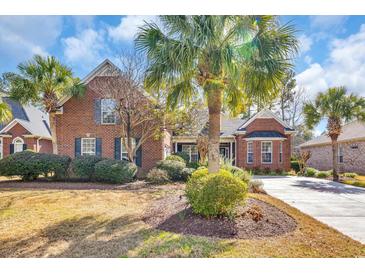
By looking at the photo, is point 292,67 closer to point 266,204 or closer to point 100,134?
point 266,204

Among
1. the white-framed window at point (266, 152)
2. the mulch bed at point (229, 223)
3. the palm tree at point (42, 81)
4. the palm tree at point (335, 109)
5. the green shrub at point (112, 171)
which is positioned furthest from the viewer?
the white-framed window at point (266, 152)

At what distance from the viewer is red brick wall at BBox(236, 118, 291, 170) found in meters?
20.7

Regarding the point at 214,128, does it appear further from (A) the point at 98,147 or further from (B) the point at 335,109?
(B) the point at 335,109

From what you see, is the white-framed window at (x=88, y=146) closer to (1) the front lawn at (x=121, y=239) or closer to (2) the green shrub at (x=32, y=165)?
(2) the green shrub at (x=32, y=165)

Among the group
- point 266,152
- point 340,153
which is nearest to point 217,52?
point 266,152

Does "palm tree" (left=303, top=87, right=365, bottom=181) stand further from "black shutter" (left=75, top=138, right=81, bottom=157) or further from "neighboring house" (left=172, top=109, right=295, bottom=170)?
"black shutter" (left=75, top=138, right=81, bottom=157)

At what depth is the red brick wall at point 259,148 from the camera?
2070 centimetres

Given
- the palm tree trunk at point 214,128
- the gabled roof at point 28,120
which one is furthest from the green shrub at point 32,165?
the gabled roof at point 28,120

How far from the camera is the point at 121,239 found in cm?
475

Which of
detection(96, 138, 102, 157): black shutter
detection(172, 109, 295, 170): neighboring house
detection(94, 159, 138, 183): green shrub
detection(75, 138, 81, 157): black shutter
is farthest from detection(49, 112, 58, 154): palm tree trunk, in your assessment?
detection(172, 109, 295, 170): neighboring house

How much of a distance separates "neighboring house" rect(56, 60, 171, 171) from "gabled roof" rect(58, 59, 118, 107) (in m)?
0.06

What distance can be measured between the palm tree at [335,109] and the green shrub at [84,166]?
14010 millimetres

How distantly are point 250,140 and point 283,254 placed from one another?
17226mm
